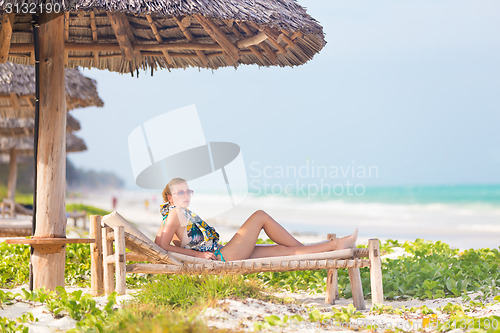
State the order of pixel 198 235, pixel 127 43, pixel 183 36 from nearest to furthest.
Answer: pixel 198 235 < pixel 127 43 < pixel 183 36

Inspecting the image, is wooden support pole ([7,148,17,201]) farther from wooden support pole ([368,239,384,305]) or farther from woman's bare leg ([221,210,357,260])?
wooden support pole ([368,239,384,305])

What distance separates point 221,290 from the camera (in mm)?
3699

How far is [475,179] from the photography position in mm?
37281

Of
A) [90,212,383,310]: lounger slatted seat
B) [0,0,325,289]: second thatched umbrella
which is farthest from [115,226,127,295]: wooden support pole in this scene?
[0,0,325,289]: second thatched umbrella

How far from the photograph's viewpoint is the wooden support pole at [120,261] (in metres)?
3.73

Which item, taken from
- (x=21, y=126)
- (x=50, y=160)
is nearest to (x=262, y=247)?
(x=50, y=160)

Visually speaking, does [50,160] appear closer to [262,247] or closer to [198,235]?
[198,235]

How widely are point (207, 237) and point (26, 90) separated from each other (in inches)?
179

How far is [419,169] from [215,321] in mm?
36724

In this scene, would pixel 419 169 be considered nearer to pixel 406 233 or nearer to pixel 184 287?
pixel 406 233

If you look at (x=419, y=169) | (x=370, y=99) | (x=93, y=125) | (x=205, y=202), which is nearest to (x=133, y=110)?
(x=93, y=125)

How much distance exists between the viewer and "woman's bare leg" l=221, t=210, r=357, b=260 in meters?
4.31

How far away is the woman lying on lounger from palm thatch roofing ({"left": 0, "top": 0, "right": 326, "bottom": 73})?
4.56 ft

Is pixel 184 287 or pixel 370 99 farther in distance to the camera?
pixel 370 99
